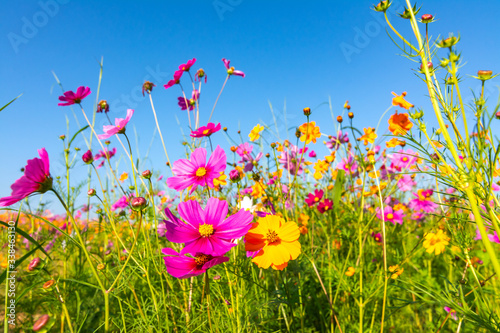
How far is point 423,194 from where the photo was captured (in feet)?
5.73

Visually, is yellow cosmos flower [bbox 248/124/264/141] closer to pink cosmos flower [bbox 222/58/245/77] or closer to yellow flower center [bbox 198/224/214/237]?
pink cosmos flower [bbox 222/58/245/77]

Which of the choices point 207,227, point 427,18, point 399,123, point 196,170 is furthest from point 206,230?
point 427,18

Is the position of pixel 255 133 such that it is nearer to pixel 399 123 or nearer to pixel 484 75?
pixel 399 123

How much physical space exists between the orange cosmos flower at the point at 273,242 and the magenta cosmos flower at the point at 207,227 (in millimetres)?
43

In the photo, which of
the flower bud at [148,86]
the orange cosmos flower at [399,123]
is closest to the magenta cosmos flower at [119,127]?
the flower bud at [148,86]

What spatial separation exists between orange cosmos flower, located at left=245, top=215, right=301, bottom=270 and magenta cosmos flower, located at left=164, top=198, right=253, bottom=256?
43 mm

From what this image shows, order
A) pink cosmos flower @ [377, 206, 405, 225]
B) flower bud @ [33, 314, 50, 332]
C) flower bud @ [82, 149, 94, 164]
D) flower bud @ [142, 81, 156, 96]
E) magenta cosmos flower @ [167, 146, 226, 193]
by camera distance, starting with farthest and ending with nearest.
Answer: pink cosmos flower @ [377, 206, 405, 225], flower bud @ [142, 81, 156, 96], flower bud @ [82, 149, 94, 164], magenta cosmos flower @ [167, 146, 226, 193], flower bud @ [33, 314, 50, 332]

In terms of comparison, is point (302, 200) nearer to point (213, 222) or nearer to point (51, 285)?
point (213, 222)

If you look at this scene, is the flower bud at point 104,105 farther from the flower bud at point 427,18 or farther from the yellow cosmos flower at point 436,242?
the yellow cosmos flower at point 436,242

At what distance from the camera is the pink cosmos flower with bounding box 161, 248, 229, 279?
55 cm

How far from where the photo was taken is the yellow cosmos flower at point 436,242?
104cm

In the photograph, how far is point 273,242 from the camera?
25.3 inches

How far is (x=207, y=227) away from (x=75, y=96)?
0.78m

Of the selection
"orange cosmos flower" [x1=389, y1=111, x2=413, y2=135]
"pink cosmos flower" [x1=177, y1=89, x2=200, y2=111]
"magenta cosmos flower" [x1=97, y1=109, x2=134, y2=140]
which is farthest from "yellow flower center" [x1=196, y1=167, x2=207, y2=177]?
"orange cosmos flower" [x1=389, y1=111, x2=413, y2=135]
